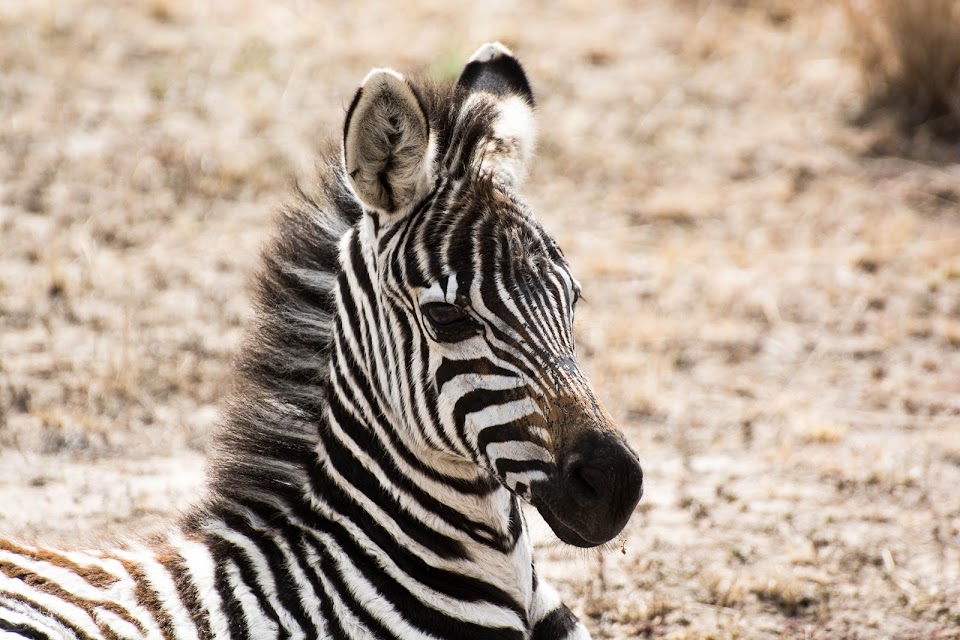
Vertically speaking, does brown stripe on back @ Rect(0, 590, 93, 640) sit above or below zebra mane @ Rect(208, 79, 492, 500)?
below

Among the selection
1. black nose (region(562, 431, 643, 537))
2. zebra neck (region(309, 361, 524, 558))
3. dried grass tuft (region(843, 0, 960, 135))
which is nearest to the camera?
black nose (region(562, 431, 643, 537))

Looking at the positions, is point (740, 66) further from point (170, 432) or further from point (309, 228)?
point (309, 228)

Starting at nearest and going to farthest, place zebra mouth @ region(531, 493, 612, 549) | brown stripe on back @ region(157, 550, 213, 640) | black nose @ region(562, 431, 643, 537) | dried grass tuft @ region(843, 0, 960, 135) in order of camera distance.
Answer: black nose @ region(562, 431, 643, 537) < zebra mouth @ region(531, 493, 612, 549) < brown stripe on back @ region(157, 550, 213, 640) < dried grass tuft @ region(843, 0, 960, 135)

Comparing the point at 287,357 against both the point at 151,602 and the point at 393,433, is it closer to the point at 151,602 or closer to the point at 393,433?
the point at 393,433

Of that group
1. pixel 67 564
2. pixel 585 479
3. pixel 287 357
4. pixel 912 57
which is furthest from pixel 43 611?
pixel 912 57

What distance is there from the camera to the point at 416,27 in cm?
1214

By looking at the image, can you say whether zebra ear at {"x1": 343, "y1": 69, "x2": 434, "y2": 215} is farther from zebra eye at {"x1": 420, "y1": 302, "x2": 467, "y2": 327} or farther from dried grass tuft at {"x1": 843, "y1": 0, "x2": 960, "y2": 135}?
dried grass tuft at {"x1": 843, "y1": 0, "x2": 960, "y2": 135}

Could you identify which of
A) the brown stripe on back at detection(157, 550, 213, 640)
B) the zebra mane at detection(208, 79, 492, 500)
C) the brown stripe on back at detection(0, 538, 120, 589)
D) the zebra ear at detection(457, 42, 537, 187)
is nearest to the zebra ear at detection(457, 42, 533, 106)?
the zebra ear at detection(457, 42, 537, 187)

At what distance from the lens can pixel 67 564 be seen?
145 inches

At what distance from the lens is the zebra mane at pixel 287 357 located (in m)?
3.90

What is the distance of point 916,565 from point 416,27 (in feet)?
27.7

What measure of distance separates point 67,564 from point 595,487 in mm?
1832

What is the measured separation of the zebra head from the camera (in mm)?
3316

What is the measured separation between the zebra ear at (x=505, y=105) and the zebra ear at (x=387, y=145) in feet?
0.93
